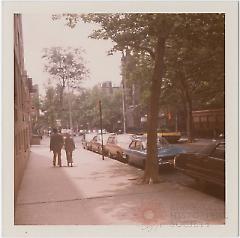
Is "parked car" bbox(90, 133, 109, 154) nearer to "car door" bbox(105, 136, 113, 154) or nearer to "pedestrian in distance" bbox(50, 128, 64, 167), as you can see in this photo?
"car door" bbox(105, 136, 113, 154)

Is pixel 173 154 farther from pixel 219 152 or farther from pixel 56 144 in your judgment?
pixel 56 144

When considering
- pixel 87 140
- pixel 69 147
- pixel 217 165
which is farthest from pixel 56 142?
pixel 217 165

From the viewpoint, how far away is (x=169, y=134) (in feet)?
25.5

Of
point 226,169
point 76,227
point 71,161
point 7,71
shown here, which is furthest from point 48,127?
point 226,169

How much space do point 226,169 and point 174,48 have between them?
190 centimetres

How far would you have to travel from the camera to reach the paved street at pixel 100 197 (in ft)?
23.1

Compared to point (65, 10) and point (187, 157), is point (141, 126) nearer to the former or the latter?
point (187, 157)

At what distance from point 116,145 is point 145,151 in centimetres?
58

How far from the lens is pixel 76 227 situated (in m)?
6.96

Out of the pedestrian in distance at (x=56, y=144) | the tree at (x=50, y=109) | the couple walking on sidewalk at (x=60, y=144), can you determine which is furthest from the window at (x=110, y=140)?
the tree at (x=50, y=109)

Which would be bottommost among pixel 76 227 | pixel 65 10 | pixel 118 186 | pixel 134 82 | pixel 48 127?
pixel 76 227

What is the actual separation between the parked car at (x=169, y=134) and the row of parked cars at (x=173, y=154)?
0.05 m

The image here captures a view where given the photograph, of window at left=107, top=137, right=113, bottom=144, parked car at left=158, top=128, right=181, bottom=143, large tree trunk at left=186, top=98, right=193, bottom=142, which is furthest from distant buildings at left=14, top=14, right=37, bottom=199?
large tree trunk at left=186, top=98, right=193, bottom=142

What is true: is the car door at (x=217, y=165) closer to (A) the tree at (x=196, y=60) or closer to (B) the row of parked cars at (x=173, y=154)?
(B) the row of parked cars at (x=173, y=154)
